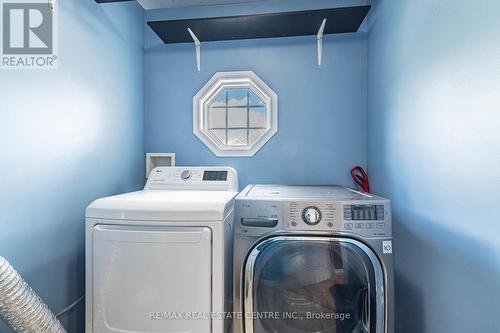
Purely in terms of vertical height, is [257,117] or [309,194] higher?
[257,117]

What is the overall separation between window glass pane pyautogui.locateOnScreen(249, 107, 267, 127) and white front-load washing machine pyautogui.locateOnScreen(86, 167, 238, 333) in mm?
1178

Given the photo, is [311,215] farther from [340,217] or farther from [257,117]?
[257,117]

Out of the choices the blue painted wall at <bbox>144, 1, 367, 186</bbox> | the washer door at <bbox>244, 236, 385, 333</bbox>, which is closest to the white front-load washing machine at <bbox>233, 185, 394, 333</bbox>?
the washer door at <bbox>244, 236, 385, 333</bbox>

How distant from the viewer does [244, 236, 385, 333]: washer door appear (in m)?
1.19

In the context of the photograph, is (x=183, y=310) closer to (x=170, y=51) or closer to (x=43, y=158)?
(x=43, y=158)

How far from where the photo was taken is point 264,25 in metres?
1.92

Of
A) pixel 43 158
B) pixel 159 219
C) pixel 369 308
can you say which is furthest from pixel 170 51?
pixel 369 308

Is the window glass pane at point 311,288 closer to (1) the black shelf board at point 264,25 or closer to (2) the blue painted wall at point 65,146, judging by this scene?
(2) the blue painted wall at point 65,146

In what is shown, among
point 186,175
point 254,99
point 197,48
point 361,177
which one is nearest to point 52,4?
point 197,48

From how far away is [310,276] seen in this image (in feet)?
4.15

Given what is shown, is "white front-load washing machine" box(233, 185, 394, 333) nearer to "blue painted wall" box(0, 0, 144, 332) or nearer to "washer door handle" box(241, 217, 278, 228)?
"washer door handle" box(241, 217, 278, 228)

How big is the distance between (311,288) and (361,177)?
1.11 meters

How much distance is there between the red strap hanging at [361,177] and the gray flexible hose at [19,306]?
81.3 inches

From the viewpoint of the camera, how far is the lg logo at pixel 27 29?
3.71 ft
